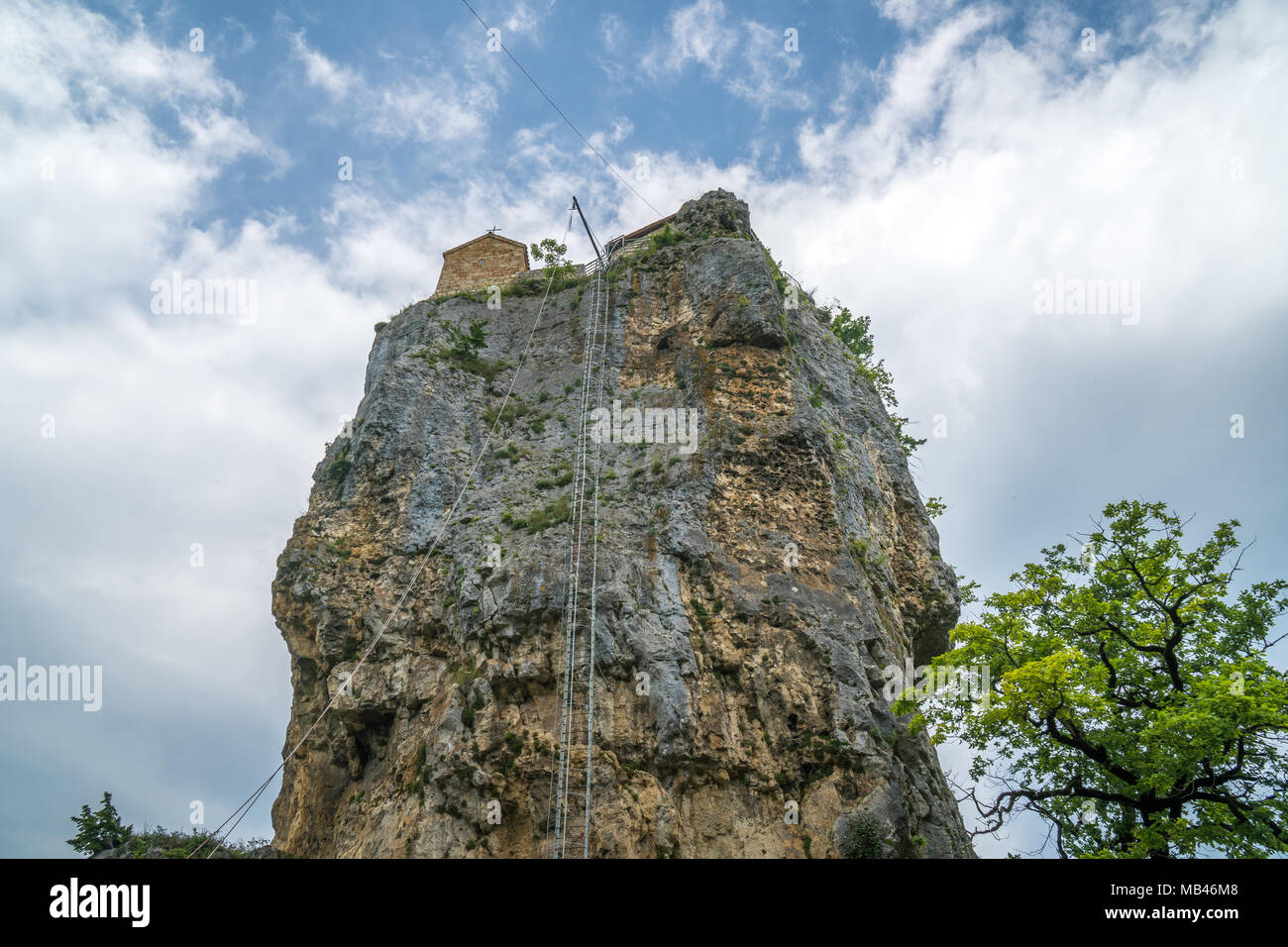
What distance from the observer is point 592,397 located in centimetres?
2234

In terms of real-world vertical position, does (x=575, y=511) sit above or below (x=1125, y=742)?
above

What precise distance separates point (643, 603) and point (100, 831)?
1400 cm

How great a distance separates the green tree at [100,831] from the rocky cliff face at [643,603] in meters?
3.98

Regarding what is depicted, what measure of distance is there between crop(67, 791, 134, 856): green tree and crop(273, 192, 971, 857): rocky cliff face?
3975mm

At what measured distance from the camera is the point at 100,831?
18094 mm

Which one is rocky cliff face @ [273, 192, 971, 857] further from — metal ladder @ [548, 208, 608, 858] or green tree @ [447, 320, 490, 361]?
green tree @ [447, 320, 490, 361]

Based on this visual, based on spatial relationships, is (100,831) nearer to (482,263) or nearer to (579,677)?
(579,677)

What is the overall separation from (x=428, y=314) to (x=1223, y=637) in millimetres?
22942

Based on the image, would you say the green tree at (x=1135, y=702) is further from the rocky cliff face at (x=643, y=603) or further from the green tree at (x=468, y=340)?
the green tree at (x=468, y=340)

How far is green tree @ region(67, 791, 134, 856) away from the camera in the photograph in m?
17.8

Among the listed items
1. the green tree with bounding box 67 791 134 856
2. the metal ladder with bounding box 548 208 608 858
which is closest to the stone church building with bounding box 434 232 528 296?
the metal ladder with bounding box 548 208 608 858

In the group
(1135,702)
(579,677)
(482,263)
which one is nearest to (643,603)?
(579,677)
